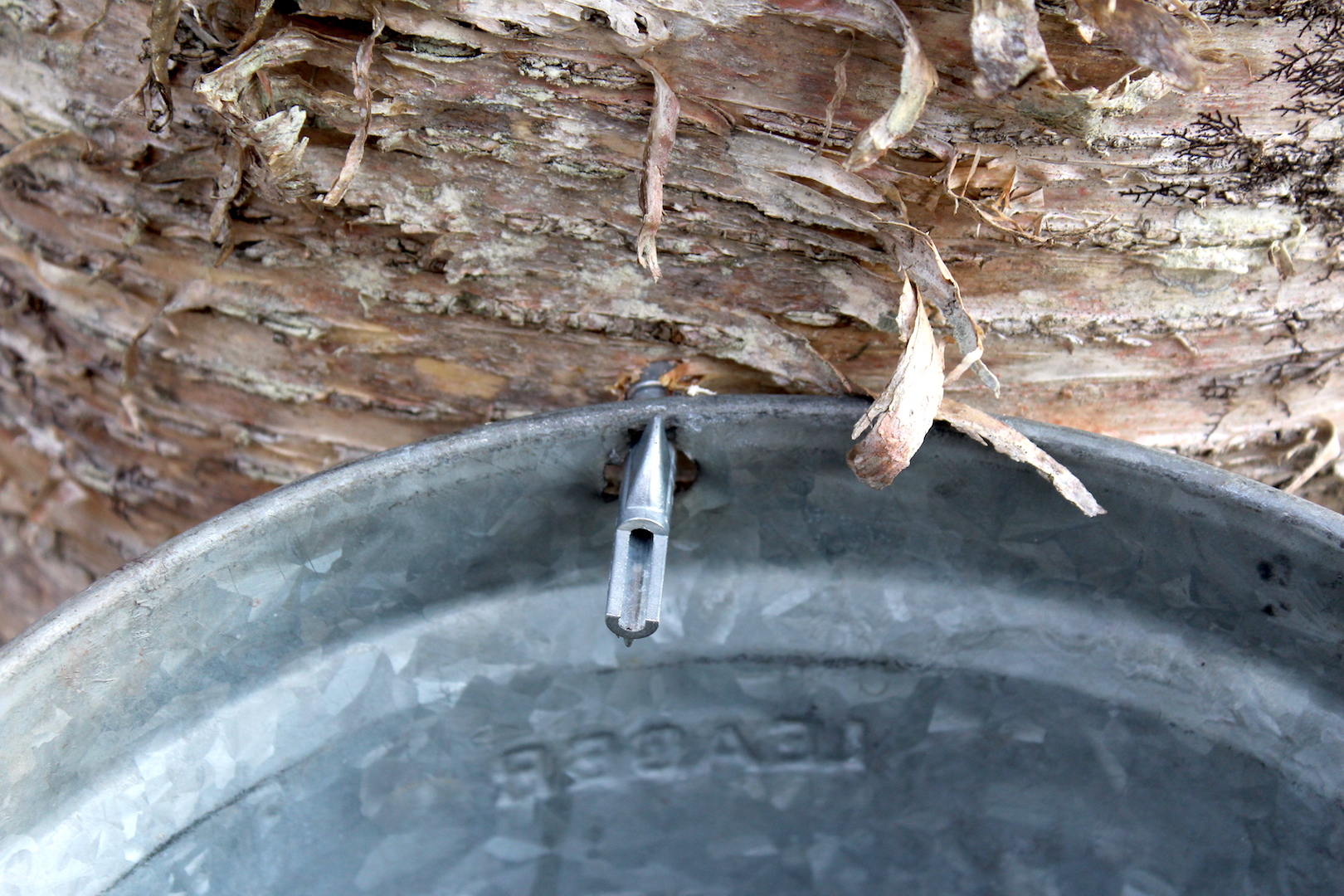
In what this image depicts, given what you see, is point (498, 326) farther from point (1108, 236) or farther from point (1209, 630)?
point (1209, 630)

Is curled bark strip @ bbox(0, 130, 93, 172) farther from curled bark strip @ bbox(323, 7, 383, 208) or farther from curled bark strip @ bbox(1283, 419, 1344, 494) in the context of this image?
curled bark strip @ bbox(1283, 419, 1344, 494)

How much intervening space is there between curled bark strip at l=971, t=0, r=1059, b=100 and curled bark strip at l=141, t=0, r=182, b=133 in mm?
569

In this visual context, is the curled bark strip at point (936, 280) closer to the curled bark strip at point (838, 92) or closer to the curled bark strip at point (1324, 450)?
the curled bark strip at point (838, 92)

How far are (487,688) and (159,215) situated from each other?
0.54 metres

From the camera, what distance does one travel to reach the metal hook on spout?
0.67 metres

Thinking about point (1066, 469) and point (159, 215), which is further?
point (159, 215)

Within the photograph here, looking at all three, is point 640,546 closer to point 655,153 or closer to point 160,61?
point 655,153

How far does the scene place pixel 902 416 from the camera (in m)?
0.71

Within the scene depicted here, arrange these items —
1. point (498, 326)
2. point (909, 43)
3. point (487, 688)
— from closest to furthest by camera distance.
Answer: point (909, 43) < point (487, 688) < point (498, 326)

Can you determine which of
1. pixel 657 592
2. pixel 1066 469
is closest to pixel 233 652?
pixel 657 592

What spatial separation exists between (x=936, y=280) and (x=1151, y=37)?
213 millimetres

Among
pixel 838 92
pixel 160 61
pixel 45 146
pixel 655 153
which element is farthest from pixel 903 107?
pixel 45 146

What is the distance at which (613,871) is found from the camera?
2.38 ft

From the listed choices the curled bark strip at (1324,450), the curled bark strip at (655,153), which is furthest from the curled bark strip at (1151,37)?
the curled bark strip at (1324,450)
